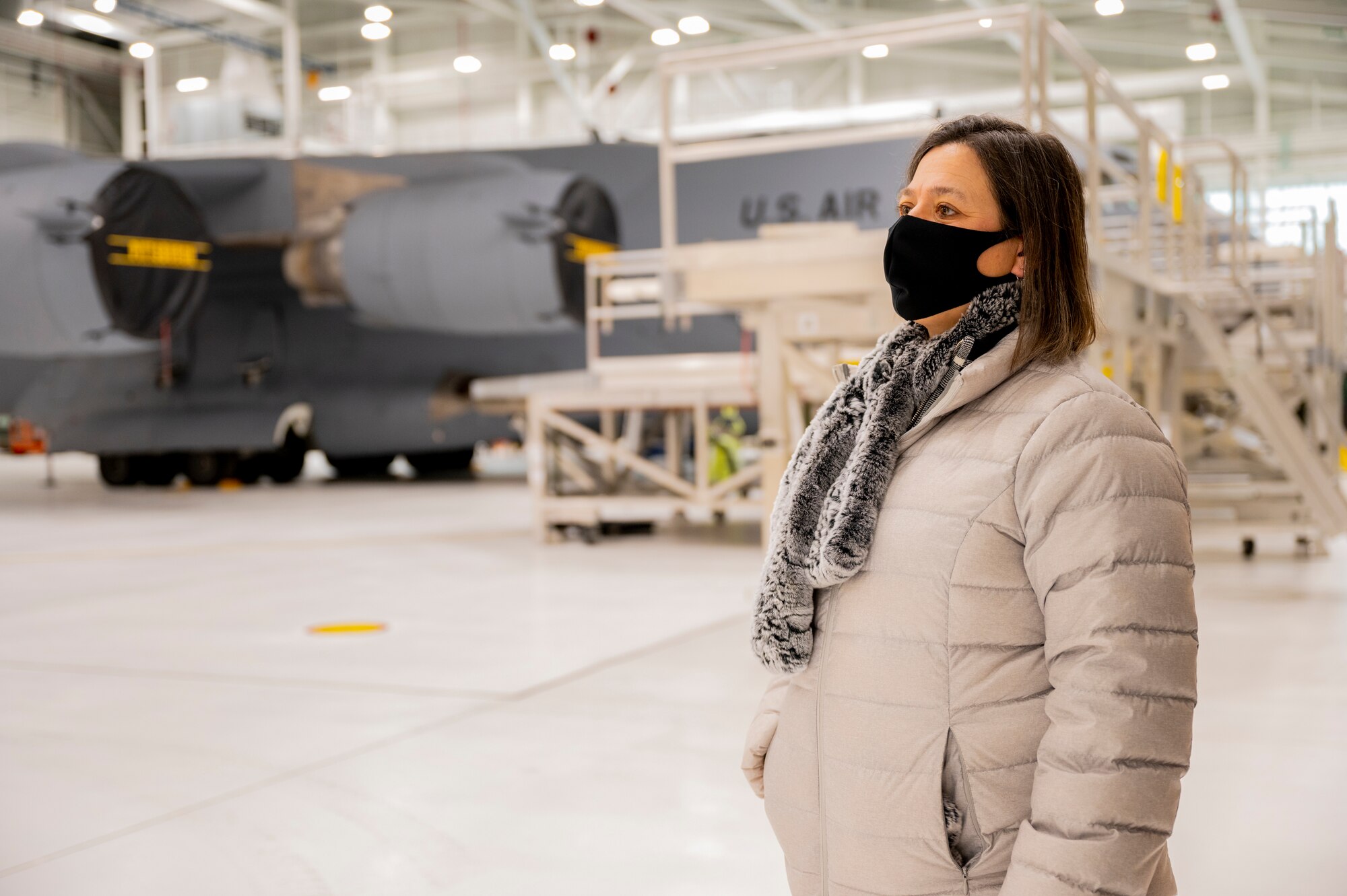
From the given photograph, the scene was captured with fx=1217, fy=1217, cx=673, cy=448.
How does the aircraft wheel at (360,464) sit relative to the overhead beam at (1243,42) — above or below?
below

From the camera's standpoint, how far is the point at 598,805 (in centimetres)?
351

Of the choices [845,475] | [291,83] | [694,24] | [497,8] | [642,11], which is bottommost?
[845,475]

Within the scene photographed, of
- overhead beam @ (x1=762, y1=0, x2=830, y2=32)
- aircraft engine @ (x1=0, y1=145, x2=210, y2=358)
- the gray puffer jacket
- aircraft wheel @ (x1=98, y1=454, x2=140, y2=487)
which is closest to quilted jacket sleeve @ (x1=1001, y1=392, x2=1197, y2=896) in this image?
the gray puffer jacket

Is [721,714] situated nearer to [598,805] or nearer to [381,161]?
[598,805]

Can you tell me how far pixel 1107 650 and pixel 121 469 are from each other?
1875cm

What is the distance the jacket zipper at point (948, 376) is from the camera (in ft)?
4.87

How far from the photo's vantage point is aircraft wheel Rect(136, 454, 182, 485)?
699 inches

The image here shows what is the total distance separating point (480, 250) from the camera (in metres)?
13.1

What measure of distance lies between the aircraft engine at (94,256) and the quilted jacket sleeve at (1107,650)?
44.8 feet

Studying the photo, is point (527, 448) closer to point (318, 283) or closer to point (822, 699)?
point (318, 283)

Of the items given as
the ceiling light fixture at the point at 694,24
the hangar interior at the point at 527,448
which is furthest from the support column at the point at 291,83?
the ceiling light fixture at the point at 694,24

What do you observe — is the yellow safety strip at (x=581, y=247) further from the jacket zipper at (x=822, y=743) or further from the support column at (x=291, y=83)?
the jacket zipper at (x=822, y=743)

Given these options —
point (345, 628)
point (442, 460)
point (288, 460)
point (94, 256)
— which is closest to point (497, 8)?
point (442, 460)

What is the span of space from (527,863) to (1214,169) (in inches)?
1216
